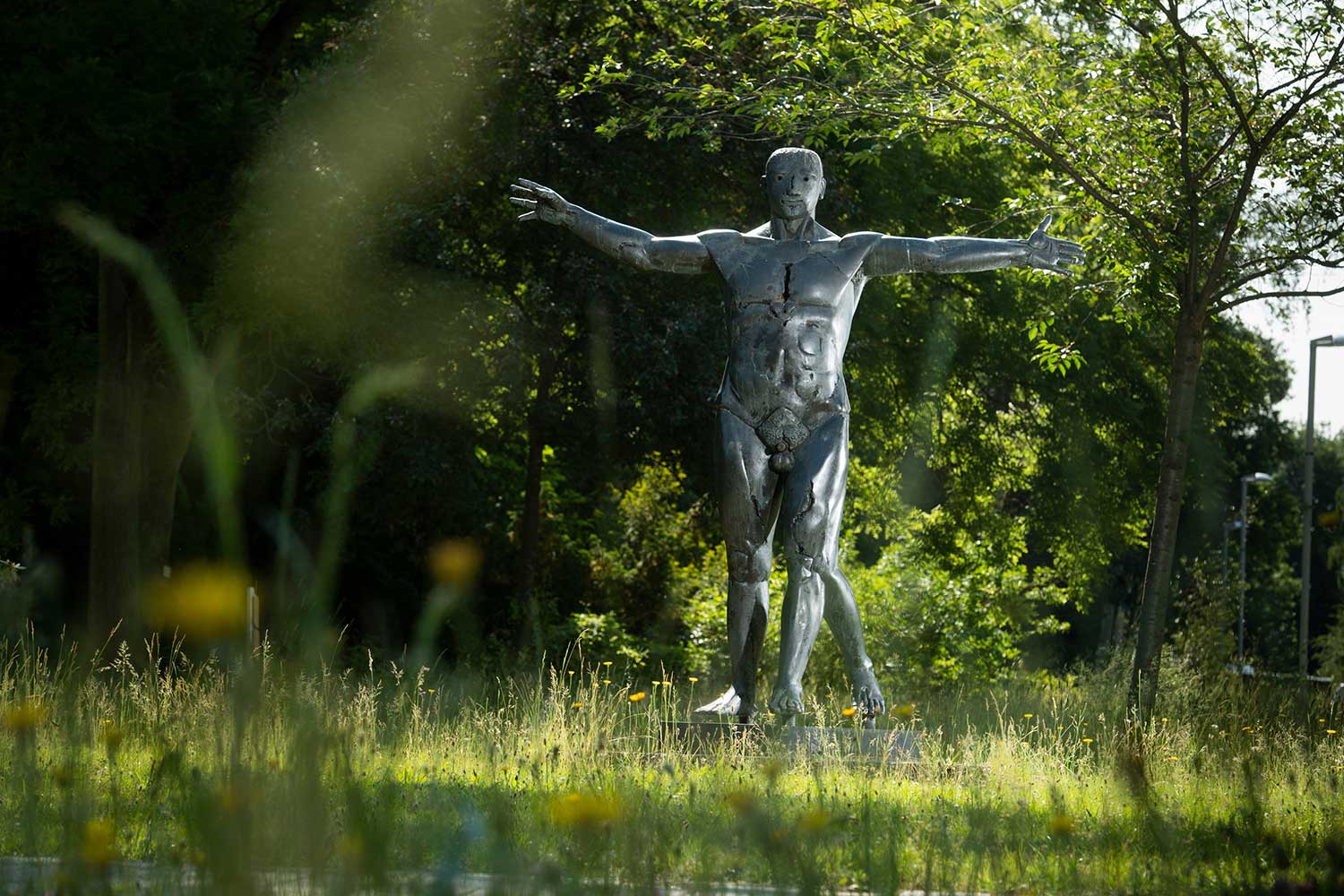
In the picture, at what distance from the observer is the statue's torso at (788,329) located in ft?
25.2

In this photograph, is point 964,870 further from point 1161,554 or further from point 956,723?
point 1161,554

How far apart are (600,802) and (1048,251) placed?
5755mm

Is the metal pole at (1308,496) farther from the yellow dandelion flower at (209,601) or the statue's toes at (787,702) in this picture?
the yellow dandelion flower at (209,601)

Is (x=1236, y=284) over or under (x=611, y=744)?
over

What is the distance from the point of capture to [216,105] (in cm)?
1523

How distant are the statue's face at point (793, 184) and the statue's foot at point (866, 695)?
2185 millimetres

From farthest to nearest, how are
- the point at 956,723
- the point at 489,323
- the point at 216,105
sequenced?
1. the point at 489,323
2. the point at 216,105
3. the point at 956,723

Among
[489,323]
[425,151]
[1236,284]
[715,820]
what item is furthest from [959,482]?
[715,820]

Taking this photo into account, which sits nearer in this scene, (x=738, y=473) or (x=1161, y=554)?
(x=738, y=473)

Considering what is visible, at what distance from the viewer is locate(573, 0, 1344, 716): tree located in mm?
10633

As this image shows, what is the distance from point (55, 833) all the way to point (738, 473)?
3724mm

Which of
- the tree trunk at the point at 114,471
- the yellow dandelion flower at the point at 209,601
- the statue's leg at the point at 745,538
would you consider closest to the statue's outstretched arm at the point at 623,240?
the statue's leg at the point at 745,538

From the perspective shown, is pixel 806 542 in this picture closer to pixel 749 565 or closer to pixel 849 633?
pixel 749 565

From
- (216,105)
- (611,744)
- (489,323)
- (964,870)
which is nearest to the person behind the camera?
(964,870)
